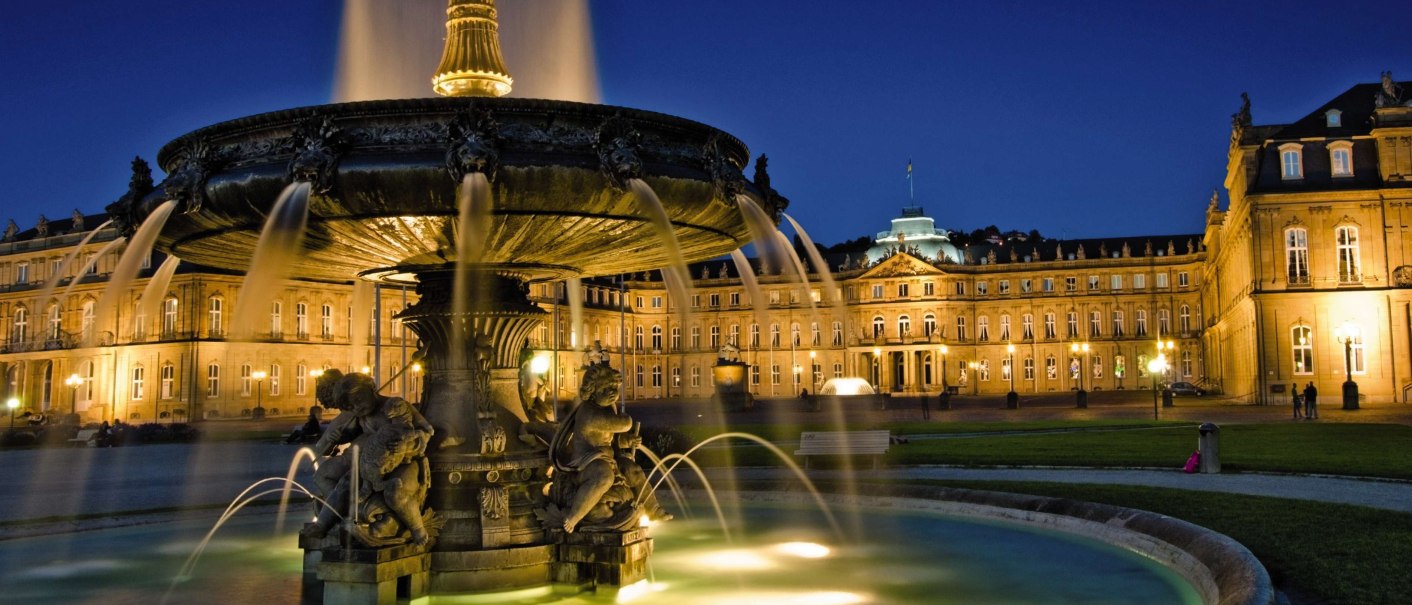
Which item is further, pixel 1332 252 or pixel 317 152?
pixel 1332 252

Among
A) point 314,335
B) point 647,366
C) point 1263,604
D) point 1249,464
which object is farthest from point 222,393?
point 1263,604

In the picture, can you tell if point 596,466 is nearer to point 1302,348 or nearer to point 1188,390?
point 1302,348

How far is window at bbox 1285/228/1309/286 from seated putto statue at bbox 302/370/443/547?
1711 inches

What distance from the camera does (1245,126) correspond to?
45469 millimetres

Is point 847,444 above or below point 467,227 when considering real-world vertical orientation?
below

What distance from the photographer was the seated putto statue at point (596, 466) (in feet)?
23.5

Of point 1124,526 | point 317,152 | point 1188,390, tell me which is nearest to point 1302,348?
point 1188,390

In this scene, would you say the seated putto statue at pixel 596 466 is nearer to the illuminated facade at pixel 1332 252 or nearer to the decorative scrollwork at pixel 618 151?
the decorative scrollwork at pixel 618 151

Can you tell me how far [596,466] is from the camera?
722cm

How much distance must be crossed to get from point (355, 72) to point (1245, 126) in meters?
44.7

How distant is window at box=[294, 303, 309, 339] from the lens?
2479 inches

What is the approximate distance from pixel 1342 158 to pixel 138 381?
5882cm

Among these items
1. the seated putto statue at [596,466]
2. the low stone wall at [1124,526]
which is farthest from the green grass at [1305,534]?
the seated putto statue at [596,466]

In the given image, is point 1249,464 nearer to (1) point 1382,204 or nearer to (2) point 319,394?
(2) point 319,394
